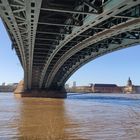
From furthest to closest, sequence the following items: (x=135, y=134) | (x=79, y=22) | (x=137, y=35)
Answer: (x=137, y=35)
(x=79, y=22)
(x=135, y=134)

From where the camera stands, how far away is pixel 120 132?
57.5 ft

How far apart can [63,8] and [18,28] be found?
7.41 meters

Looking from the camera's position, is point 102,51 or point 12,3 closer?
point 12,3

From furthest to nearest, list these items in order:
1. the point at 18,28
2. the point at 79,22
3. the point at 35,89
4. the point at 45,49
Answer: the point at 35,89 → the point at 45,49 → the point at 18,28 → the point at 79,22

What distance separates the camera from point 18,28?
29.3m

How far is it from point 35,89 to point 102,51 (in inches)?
1693

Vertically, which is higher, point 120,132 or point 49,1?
point 49,1

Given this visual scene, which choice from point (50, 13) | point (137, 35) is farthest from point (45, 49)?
point (50, 13)

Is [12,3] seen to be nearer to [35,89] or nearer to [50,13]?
[50,13]

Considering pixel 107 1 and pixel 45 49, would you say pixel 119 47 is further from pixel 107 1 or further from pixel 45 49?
pixel 107 1

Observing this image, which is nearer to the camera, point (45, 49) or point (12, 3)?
point (12, 3)

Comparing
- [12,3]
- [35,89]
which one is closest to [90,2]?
[12,3]

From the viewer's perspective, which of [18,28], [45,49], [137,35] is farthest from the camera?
[45,49]

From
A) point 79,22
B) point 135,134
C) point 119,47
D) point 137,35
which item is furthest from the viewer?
point 119,47
